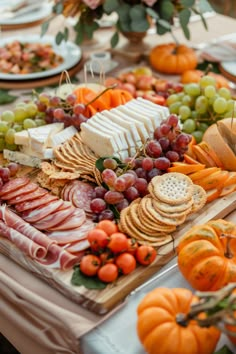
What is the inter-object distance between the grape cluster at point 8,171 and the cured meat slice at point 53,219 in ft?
0.62

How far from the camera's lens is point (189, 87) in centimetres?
167

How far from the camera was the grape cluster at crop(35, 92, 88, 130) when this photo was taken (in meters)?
1.56

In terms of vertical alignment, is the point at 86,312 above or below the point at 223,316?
below

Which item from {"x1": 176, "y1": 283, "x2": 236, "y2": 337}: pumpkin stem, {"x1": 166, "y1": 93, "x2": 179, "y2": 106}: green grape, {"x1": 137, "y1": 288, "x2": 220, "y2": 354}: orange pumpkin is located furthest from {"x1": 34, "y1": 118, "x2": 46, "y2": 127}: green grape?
{"x1": 176, "y1": 283, "x2": 236, "y2": 337}: pumpkin stem

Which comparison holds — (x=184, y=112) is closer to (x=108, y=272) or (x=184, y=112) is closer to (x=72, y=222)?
(x=72, y=222)

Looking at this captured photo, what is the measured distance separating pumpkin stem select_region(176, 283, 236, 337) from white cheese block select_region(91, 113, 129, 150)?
26.4 inches

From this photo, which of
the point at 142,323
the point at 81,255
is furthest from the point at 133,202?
the point at 142,323

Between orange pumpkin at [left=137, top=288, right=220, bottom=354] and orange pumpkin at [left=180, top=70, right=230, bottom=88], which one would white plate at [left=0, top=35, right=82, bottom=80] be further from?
orange pumpkin at [left=137, top=288, right=220, bottom=354]

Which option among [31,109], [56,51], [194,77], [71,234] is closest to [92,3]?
[56,51]

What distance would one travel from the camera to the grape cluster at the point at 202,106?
1.59m

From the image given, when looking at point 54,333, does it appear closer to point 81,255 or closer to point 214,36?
point 81,255

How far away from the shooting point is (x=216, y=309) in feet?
2.61

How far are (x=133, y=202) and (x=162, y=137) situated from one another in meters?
0.24

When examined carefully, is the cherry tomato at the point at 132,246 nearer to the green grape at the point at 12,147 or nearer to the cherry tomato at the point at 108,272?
the cherry tomato at the point at 108,272
